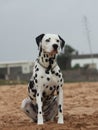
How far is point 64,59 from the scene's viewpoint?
6494 cm

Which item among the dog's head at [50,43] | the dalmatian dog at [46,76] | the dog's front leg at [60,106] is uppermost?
the dog's head at [50,43]

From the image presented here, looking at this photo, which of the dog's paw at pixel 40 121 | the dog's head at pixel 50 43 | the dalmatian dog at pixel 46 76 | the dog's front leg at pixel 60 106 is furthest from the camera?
the dog's front leg at pixel 60 106

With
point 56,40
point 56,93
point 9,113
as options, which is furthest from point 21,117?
point 56,40

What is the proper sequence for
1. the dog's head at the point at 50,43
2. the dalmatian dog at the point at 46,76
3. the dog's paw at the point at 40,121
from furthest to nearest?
the dog's paw at the point at 40,121 → the dalmatian dog at the point at 46,76 → the dog's head at the point at 50,43

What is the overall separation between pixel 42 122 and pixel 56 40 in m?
1.45

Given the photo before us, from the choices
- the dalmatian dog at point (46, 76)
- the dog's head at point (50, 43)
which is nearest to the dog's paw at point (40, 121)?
the dalmatian dog at point (46, 76)

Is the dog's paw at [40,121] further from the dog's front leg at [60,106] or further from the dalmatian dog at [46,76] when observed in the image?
the dog's front leg at [60,106]

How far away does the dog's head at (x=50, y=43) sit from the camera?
32.4 ft

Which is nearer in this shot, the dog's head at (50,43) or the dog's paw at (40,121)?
the dog's head at (50,43)

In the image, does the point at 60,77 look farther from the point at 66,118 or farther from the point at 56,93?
the point at 66,118

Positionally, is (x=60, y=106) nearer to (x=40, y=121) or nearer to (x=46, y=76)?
(x=40, y=121)

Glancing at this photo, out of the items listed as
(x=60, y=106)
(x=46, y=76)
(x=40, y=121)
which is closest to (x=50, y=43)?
(x=46, y=76)

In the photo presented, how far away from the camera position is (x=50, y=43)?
32.6 ft

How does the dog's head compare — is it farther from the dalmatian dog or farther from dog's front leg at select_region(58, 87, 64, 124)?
dog's front leg at select_region(58, 87, 64, 124)
